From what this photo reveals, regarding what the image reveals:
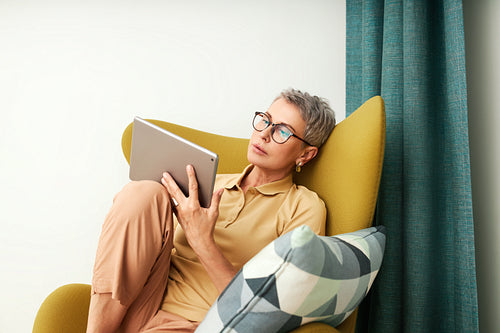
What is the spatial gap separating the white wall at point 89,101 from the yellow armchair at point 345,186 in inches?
29.9

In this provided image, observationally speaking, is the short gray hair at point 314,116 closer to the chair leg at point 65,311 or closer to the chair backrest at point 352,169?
the chair backrest at point 352,169

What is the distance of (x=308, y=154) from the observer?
1409 mm

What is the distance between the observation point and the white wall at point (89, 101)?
198 centimetres

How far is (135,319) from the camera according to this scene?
3.45 feet

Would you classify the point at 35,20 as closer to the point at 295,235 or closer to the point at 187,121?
the point at 187,121

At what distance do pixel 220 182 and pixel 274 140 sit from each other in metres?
0.28

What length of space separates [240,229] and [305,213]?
0.22 m

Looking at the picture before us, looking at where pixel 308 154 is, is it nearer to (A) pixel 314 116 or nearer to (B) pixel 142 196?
(A) pixel 314 116

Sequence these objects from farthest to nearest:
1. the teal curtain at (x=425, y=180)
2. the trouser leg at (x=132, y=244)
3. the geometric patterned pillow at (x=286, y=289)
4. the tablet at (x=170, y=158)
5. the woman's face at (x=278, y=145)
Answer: the woman's face at (x=278, y=145), the teal curtain at (x=425, y=180), the tablet at (x=170, y=158), the trouser leg at (x=132, y=244), the geometric patterned pillow at (x=286, y=289)

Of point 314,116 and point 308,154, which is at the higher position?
point 314,116

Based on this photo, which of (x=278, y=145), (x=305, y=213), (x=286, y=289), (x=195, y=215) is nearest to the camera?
(x=286, y=289)

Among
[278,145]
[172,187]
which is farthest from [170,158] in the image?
[278,145]

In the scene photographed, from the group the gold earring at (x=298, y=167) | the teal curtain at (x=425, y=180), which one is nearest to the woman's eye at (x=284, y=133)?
the gold earring at (x=298, y=167)

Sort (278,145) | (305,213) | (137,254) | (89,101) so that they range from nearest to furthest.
Result: (137,254) → (305,213) → (278,145) → (89,101)
